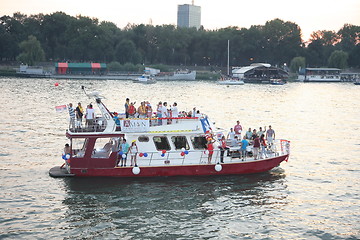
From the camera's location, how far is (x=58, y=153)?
36.6 metres

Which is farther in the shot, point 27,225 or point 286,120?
point 286,120

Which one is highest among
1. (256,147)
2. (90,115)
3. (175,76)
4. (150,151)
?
(175,76)

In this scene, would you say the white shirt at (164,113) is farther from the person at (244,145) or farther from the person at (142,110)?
the person at (244,145)

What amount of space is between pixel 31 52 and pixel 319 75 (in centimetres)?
10301

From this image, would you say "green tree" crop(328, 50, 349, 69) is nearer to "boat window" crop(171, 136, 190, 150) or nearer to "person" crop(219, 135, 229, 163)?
"person" crop(219, 135, 229, 163)

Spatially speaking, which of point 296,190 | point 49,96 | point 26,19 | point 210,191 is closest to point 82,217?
point 210,191

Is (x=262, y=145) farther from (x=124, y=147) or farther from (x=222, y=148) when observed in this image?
(x=124, y=147)

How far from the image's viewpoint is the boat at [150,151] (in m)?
28.3

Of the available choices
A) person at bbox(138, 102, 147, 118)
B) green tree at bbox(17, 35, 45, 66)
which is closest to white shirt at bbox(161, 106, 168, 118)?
person at bbox(138, 102, 147, 118)

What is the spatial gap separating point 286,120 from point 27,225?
44.2 metres

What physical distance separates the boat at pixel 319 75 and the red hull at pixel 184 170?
147600mm

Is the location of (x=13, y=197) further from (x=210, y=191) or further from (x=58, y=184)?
(x=210, y=191)

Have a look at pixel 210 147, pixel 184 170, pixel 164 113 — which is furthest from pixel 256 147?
pixel 164 113

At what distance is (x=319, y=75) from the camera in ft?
571
